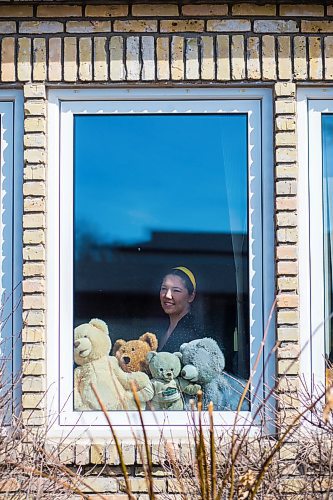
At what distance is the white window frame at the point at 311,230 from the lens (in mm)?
4273

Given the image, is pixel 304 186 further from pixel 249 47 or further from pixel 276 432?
pixel 276 432

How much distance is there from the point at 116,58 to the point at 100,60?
87 mm

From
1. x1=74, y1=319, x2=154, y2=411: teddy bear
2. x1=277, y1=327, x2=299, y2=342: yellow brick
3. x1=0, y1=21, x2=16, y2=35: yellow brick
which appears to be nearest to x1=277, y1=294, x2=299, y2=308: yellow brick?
x1=277, y1=327, x2=299, y2=342: yellow brick

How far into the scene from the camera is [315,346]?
429 centimetres

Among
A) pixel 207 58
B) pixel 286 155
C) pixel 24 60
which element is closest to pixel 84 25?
pixel 24 60

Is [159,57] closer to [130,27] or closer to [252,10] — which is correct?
[130,27]

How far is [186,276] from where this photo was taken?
4.38 meters

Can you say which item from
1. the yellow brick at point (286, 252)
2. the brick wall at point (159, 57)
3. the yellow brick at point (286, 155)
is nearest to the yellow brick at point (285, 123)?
the brick wall at point (159, 57)

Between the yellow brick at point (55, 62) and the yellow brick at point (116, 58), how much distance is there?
0.92 feet

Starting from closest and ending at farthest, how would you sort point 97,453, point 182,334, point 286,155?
1. point 97,453
2. point 286,155
3. point 182,334

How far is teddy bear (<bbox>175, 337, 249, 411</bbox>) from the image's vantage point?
4.32m

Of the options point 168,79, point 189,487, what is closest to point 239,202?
point 168,79

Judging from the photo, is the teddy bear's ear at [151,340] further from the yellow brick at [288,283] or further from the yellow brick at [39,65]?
the yellow brick at [39,65]

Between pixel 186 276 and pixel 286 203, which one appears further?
pixel 186 276
